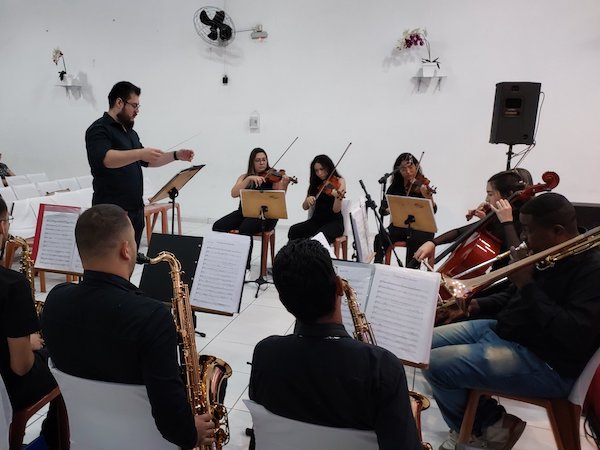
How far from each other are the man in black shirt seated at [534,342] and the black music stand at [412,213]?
156cm

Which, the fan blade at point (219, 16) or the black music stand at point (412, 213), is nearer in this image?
the black music stand at point (412, 213)

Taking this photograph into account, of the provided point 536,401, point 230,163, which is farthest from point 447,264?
point 230,163

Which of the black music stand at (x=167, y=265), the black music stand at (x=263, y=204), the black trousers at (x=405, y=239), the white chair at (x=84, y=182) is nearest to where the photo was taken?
the black music stand at (x=167, y=265)

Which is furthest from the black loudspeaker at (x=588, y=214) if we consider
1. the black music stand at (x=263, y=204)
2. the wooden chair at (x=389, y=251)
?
the black music stand at (x=263, y=204)

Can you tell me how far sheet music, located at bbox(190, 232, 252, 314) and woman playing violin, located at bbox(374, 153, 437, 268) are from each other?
2069mm

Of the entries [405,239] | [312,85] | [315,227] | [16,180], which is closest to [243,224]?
[315,227]

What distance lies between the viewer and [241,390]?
274 centimetres

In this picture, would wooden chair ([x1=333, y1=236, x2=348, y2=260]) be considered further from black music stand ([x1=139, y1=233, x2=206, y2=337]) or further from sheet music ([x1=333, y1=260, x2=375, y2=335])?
sheet music ([x1=333, y1=260, x2=375, y2=335])

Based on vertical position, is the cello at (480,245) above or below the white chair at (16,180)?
above

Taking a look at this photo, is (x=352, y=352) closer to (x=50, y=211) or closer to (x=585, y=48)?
(x=50, y=211)

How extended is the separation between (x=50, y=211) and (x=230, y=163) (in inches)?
170

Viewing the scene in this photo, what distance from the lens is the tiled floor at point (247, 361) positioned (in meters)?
2.34

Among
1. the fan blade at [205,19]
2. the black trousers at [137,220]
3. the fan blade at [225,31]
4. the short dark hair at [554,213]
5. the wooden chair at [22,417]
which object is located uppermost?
the fan blade at [205,19]

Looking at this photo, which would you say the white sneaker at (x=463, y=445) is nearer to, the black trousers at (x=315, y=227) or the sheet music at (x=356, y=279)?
the sheet music at (x=356, y=279)
